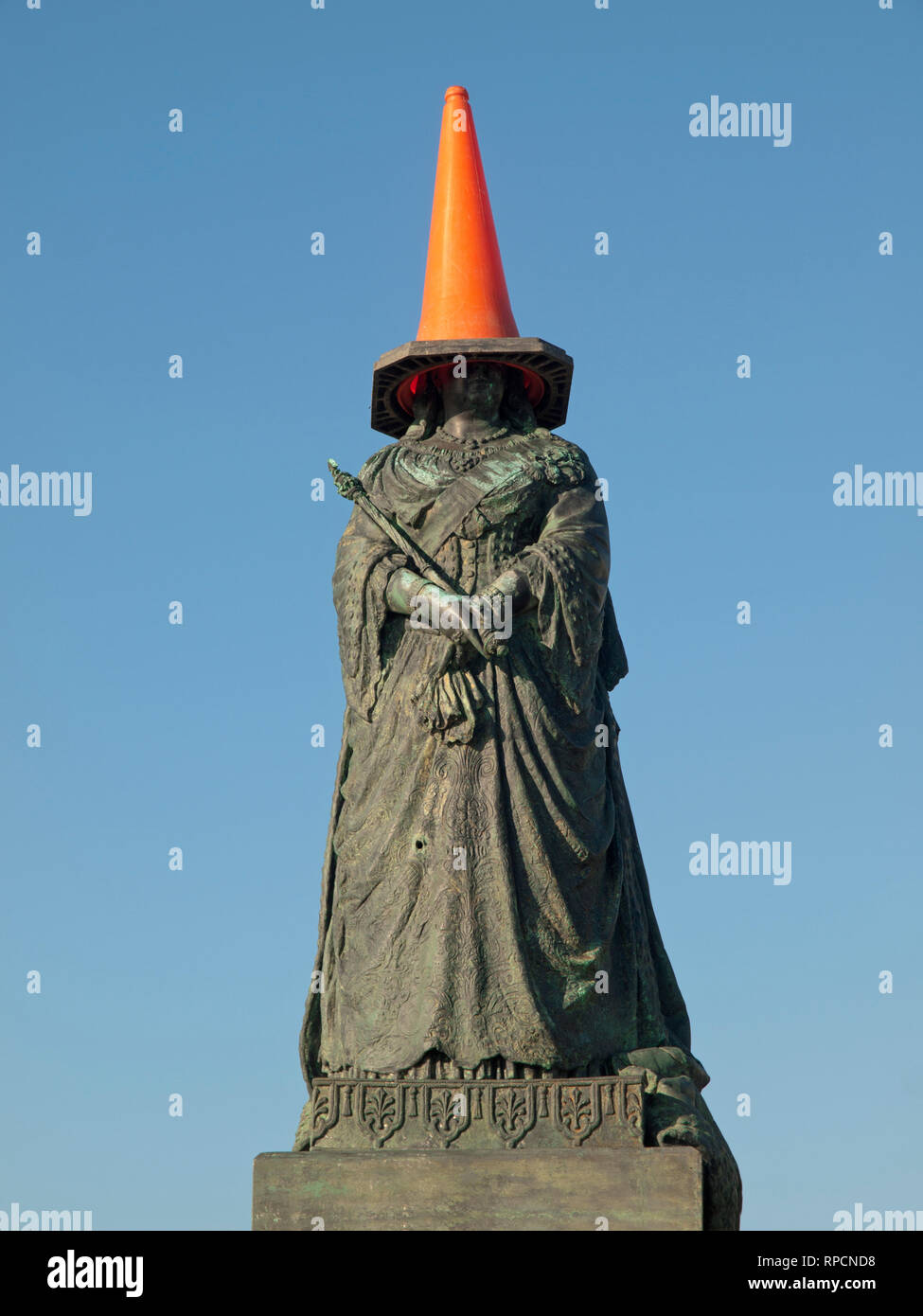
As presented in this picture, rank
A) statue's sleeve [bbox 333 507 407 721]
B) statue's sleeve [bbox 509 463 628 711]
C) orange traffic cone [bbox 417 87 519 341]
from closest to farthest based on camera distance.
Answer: statue's sleeve [bbox 509 463 628 711], statue's sleeve [bbox 333 507 407 721], orange traffic cone [bbox 417 87 519 341]

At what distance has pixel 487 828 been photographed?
13453 millimetres

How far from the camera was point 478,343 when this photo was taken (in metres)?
14.6

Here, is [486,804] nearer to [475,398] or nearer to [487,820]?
[487,820]

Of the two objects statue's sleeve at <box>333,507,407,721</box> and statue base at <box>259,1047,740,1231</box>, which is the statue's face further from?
statue base at <box>259,1047,740,1231</box>

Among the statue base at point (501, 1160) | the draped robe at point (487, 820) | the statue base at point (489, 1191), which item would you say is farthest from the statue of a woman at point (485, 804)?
the statue base at point (489, 1191)

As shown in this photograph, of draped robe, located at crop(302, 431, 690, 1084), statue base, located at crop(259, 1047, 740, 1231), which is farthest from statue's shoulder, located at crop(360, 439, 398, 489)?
statue base, located at crop(259, 1047, 740, 1231)

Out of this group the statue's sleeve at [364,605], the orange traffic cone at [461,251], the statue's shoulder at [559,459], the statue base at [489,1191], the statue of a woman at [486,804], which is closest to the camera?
the statue base at [489,1191]

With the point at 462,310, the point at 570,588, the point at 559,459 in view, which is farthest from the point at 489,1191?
the point at 462,310

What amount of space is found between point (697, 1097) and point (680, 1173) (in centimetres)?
131

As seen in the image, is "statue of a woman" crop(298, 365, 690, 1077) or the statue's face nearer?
"statue of a woman" crop(298, 365, 690, 1077)

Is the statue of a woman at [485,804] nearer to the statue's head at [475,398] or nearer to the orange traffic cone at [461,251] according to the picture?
the statue's head at [475,398]

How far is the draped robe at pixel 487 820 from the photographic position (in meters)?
13.2

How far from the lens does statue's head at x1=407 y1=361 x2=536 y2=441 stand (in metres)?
14.8

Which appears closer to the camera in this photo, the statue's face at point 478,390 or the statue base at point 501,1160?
the statue base at point 501,1160
